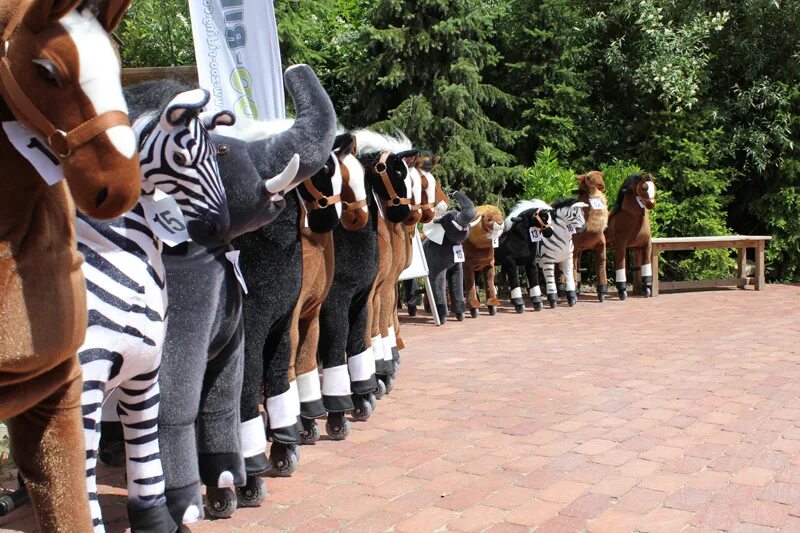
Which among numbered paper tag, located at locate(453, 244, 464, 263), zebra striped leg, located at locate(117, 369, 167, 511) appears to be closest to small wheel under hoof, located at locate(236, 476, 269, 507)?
zebra striped leg, located at locate(117, 369, 167, 511)

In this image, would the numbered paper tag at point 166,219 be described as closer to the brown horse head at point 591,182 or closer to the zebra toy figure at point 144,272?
the zebra toy figure at point 144,272

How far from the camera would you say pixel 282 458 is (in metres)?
4.48

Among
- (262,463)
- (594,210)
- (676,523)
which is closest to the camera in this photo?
(676,523)

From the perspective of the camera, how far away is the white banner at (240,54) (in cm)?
594

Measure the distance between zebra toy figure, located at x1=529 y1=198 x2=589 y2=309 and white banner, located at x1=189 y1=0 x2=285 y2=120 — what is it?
597cm

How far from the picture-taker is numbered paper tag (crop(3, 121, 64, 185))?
1.80 meters

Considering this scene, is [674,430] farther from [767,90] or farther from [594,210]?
[767,90]

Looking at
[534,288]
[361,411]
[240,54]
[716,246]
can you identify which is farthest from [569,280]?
[240,54]

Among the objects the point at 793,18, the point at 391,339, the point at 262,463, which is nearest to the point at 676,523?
the point at 262,463

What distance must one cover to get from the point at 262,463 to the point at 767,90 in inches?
541

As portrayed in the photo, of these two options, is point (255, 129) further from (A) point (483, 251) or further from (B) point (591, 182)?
(B) point (591, 182)

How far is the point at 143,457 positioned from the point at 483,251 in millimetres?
8258

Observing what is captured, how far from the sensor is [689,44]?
14.9m

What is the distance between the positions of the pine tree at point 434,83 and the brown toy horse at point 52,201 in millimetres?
10878
